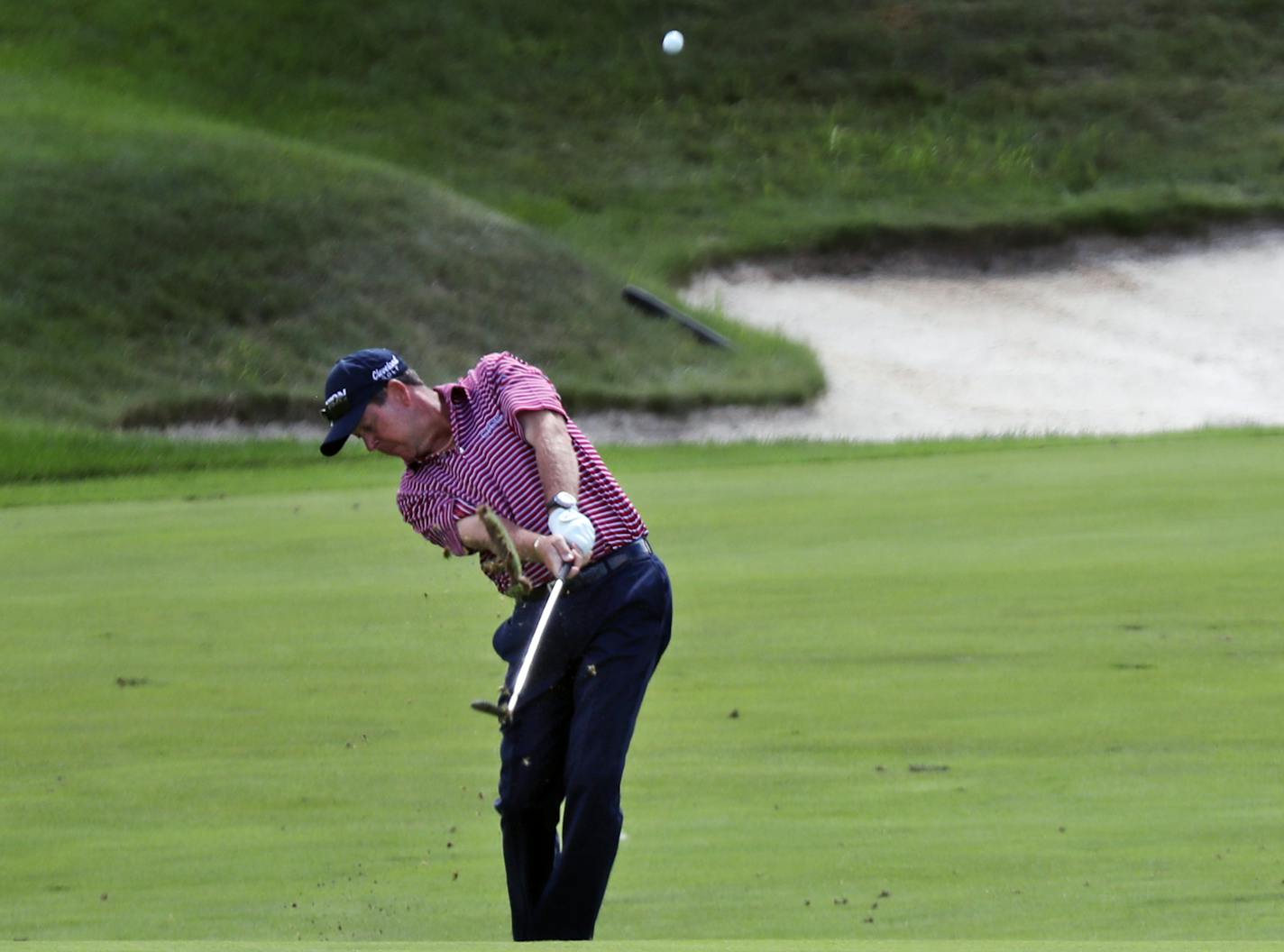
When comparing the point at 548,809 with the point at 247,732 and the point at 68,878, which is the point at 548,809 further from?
the point at 247,732

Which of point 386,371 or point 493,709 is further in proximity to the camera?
point 386,371

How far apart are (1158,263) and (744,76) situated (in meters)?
7.21

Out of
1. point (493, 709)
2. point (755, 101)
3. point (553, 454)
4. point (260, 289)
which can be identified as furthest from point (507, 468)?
point (755, 101)

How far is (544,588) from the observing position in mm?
4605

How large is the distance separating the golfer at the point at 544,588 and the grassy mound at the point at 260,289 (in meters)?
15.1

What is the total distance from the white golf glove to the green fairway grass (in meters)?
0.92

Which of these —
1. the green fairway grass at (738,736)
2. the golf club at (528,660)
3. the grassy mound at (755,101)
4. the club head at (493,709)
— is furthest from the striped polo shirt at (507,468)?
the grassy mound at (755,101)

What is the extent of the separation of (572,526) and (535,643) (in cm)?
34

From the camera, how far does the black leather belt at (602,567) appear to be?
180 inches

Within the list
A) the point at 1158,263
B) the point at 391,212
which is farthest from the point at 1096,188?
the point at 391,212

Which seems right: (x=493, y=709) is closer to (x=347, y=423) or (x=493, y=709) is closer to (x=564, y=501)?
(x=564, y=501)

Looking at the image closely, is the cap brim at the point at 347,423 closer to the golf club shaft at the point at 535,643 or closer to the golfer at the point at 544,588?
the golfer at the point at 544,588

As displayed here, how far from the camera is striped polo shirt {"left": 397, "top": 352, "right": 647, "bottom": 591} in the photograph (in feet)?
14.9

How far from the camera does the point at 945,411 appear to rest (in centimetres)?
2058
